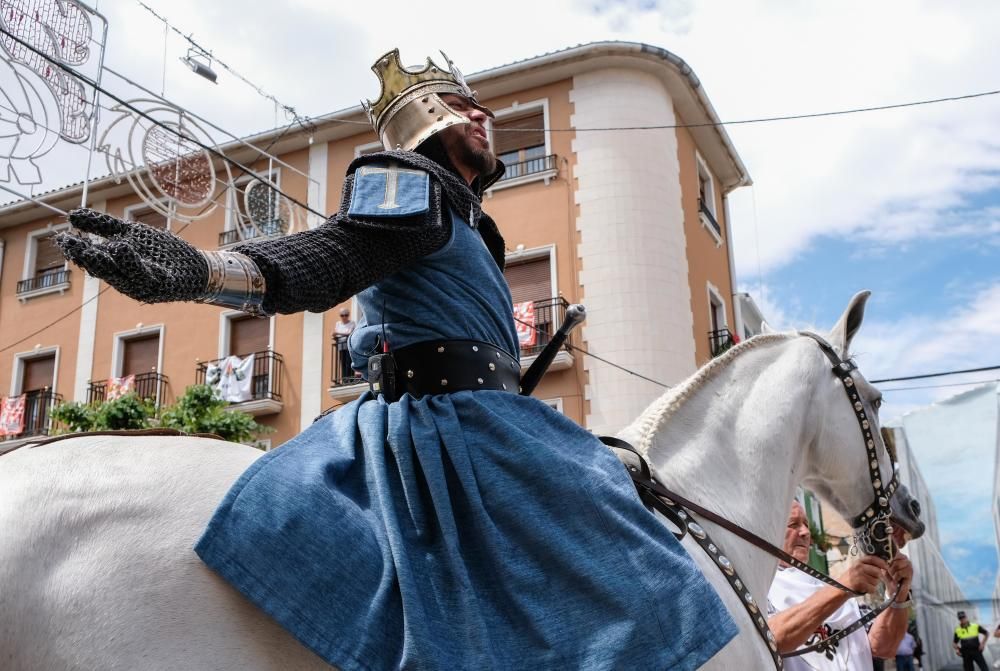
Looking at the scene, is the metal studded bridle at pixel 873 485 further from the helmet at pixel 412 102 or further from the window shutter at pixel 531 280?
the window shutter at pixel 531 280

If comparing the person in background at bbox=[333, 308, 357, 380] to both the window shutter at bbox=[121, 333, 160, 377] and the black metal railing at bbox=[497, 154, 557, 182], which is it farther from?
the window shutter at bbox=[121, 333, 160, 377]

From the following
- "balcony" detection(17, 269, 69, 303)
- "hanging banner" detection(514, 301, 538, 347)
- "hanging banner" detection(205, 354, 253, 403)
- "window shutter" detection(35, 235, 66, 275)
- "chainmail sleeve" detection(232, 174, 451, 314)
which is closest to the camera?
"chainmail sleeve" detection(232, 174, 451, 314)

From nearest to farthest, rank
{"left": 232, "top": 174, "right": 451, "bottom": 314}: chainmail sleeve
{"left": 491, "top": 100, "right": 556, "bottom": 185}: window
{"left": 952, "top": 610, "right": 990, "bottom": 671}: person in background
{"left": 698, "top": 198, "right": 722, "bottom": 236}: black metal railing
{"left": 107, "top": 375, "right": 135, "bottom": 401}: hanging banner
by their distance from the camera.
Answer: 1. {"left": 232, "top": 174, "right": 451, "bottom": 314}: chainmail sleeve
2. {"left": 952, "top": 610, "right": 990, "bottom": 671}: person in background
3. {"left": 491, "top": 100, "right": 556, "bottom": 185}: window
4. {"left": 698, "top": 198, "right": 722, "bottom": 236}: black metal railing
5. {"left": 107, "top": 375, "right": 135, "bottom": 401}: hanging banner

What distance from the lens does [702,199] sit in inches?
750

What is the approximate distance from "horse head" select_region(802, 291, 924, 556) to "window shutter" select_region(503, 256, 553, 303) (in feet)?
42.9

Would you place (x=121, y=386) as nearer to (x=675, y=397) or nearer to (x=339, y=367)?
(x=339, y=367)

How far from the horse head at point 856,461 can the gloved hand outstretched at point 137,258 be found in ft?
7.38

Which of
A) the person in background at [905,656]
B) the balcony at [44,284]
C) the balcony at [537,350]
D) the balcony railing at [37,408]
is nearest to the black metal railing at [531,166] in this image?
the balcony at [537,350]

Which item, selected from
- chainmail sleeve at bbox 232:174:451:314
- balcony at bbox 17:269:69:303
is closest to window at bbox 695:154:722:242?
balcony at bbox 17:269:69:303

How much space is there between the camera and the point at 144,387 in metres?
19.4

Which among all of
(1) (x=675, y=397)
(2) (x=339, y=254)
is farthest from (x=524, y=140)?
(2) (x=339, y=254)

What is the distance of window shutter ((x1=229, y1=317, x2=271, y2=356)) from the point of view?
18.8 meters

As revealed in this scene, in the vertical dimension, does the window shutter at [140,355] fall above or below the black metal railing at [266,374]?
above

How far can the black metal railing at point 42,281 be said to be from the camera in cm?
2120
